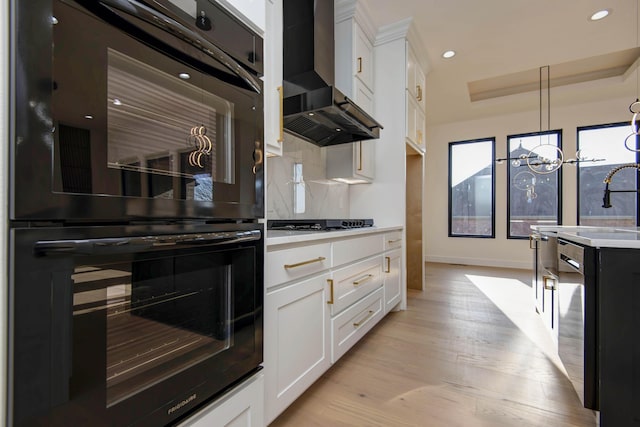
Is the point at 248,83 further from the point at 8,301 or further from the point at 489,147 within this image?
the point at 489,147

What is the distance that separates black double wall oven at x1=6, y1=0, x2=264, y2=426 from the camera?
54 cm

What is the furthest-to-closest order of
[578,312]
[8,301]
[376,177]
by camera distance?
[376,177] < [578,312] < [8,301]

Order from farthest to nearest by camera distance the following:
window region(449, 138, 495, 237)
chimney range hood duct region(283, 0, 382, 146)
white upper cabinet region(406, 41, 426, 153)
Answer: window region(449, 138, 495, 237), white upper cabinet region(406, 41, 426, 153), chimney range hood duct region(283, 0, 382, 146)

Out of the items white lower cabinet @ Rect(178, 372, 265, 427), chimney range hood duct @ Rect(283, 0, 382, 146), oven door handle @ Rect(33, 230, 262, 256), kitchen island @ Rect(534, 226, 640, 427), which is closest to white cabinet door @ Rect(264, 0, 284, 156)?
chimney range hood duct @ Rect(283, 0, 382, 146)

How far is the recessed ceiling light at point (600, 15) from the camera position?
2.65 meters

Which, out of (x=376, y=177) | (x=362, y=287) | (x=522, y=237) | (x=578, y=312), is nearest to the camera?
(x=578, y=312)

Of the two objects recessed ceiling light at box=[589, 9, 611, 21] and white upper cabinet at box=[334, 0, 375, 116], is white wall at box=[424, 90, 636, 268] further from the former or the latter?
white upper cabinet at box=[334, 0, 375, 116]

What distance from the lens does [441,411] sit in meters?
1.45

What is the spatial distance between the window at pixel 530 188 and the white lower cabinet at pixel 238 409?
5.66 m

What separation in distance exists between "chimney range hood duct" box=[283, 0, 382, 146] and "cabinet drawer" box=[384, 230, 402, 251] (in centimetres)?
93

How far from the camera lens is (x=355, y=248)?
75.6 inches

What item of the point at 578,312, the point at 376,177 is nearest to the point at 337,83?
the point at 376,177

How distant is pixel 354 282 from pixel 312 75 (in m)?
1.41

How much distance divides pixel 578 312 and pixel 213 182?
1.78m
